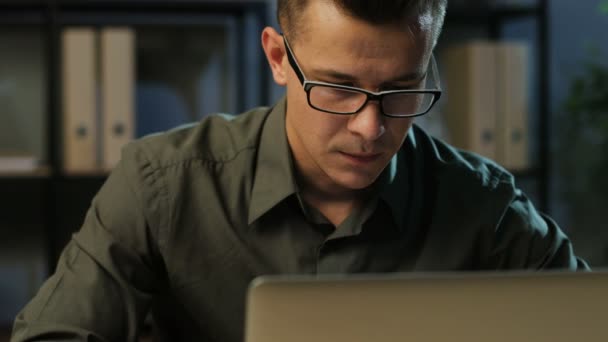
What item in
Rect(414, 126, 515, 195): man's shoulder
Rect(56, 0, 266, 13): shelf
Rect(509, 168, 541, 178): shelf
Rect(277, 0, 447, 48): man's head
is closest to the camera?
Rect(277, 0, 447, 48): man's head

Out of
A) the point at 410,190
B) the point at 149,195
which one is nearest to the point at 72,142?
the point at 149,195

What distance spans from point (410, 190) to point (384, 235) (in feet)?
0.32

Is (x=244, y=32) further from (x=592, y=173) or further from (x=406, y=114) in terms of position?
(x=406, y=114)

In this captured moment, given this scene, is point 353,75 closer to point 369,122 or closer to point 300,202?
point 369,122

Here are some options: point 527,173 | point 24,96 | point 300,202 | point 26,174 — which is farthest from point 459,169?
point 24,96

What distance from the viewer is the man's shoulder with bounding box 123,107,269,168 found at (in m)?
1.24

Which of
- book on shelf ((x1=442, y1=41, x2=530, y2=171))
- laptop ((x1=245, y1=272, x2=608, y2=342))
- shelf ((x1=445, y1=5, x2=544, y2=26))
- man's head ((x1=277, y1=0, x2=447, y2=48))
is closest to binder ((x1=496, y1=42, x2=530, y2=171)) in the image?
book on shelf ((x1=442, y1=41, x2=530, y2=171))

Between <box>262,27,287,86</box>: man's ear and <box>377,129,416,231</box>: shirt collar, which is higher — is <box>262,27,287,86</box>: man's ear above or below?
above

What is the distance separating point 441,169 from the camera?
1295 mm

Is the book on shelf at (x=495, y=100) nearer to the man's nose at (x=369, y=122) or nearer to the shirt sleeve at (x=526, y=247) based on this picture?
the shirt sleeve at (x=526, y=247)

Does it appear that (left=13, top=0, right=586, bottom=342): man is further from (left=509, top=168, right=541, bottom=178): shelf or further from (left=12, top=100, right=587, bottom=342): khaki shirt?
(left=509, top=168, right=541, bottom=178): shelf

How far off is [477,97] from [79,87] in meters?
1.11

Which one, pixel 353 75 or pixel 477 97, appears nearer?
pixel 353 75

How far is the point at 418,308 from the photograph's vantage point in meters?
0.66
